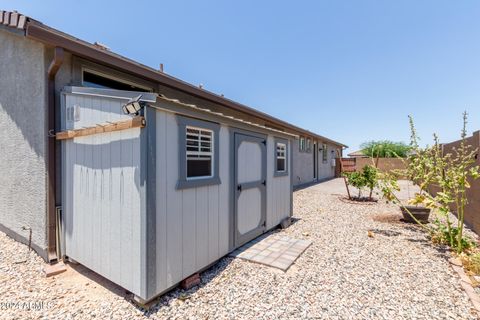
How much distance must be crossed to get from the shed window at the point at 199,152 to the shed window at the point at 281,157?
266 cm

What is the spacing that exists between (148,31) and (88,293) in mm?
9354

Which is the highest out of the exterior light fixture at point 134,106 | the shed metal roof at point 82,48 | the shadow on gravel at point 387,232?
the shed metal roof at point 82,48

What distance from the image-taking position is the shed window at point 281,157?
223 inches

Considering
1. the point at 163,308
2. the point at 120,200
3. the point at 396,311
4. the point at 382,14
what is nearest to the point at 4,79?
the point at 120,200

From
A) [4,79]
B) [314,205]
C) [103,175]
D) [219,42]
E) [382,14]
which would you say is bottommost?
[314,205]

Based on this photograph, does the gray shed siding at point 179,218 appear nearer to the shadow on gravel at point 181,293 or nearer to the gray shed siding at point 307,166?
the shadow on gravel at point 181,293

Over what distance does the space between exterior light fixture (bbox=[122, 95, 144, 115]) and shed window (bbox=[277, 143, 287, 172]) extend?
150 inches

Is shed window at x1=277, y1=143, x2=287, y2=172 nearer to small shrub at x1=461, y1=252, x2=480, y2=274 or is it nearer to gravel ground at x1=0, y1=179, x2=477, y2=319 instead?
gravel ground at x1=0, y1=179, x2=477, y2=319

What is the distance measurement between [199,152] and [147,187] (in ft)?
3.28

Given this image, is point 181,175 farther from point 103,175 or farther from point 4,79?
point 4,79

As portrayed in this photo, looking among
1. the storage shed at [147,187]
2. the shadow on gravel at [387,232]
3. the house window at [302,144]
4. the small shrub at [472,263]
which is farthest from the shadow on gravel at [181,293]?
the house window at [302,144]

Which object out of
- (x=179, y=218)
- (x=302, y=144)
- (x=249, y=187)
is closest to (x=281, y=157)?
(x=249, y=187)

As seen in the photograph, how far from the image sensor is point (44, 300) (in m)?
2.60

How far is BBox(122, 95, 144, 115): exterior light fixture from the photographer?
7.72ft
